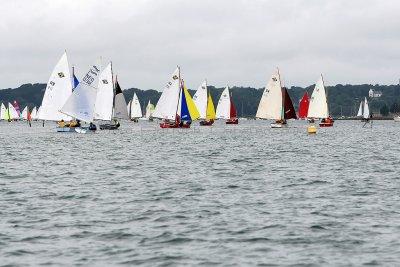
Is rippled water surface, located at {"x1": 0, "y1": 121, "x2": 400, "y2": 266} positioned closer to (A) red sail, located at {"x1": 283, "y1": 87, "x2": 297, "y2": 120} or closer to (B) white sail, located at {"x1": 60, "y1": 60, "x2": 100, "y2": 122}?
(B) white sail, located at {"x1": 60, "y1": 60, "x2": 100, "y2": 122}

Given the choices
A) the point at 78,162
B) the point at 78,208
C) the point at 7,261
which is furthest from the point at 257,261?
the point at 78,162

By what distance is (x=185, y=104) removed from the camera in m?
99.8

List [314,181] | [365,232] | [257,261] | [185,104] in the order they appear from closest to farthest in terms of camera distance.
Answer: [257,261] < [365,232] < [314,181] < [185,104]

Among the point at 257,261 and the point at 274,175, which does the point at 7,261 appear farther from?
the point at 274,175

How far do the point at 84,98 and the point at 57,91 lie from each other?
4.74 m

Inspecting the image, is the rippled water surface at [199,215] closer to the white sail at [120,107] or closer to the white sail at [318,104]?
the white sail at [120,107]

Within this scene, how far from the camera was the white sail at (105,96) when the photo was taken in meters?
91.5

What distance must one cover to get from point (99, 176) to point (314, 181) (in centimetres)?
1064

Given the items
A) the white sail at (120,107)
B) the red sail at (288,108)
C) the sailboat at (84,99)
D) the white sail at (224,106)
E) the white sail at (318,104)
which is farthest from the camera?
the white sail at (224,106)

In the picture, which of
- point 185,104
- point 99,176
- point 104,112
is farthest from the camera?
point 185,104

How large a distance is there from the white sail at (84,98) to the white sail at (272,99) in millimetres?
29270

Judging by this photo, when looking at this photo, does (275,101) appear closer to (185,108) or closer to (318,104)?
(185,108)

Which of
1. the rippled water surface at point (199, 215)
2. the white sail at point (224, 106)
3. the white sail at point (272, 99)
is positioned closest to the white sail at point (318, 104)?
the white sail at point (272, 99)

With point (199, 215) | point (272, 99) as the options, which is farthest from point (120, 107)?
point (199, 215)
